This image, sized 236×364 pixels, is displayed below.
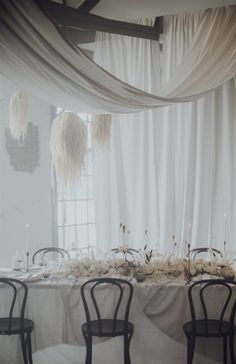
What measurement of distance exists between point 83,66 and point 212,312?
2.10 meters

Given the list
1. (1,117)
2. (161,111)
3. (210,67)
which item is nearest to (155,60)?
(161,111)

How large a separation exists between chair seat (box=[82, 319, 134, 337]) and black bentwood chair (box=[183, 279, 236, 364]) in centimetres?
46

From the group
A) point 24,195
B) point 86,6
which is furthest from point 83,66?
point 24,195

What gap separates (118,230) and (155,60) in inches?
71.4

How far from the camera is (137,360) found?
3.57m

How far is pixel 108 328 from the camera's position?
3346 millimetres

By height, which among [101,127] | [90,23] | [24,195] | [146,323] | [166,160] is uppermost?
[90,23]

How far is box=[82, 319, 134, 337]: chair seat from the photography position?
3283 mm

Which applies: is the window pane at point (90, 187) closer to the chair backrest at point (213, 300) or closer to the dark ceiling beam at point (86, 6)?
the dark ceiling beam at point (86, 6)

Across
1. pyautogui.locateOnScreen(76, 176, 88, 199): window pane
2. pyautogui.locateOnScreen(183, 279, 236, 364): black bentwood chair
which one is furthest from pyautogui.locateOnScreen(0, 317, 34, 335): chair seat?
pyautogui.locateOnScreen(76, 176, 88, 199): window pane

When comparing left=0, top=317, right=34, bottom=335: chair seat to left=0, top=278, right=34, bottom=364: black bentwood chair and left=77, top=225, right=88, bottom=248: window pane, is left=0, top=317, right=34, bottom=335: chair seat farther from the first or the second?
left=77, top=225, right=88, bottom=248: window pane

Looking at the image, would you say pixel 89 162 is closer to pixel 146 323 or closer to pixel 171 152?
pixel 171 152

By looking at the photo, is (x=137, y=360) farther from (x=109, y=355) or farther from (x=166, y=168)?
(x=166, y=168)

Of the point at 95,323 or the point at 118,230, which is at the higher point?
the point at 118,230
